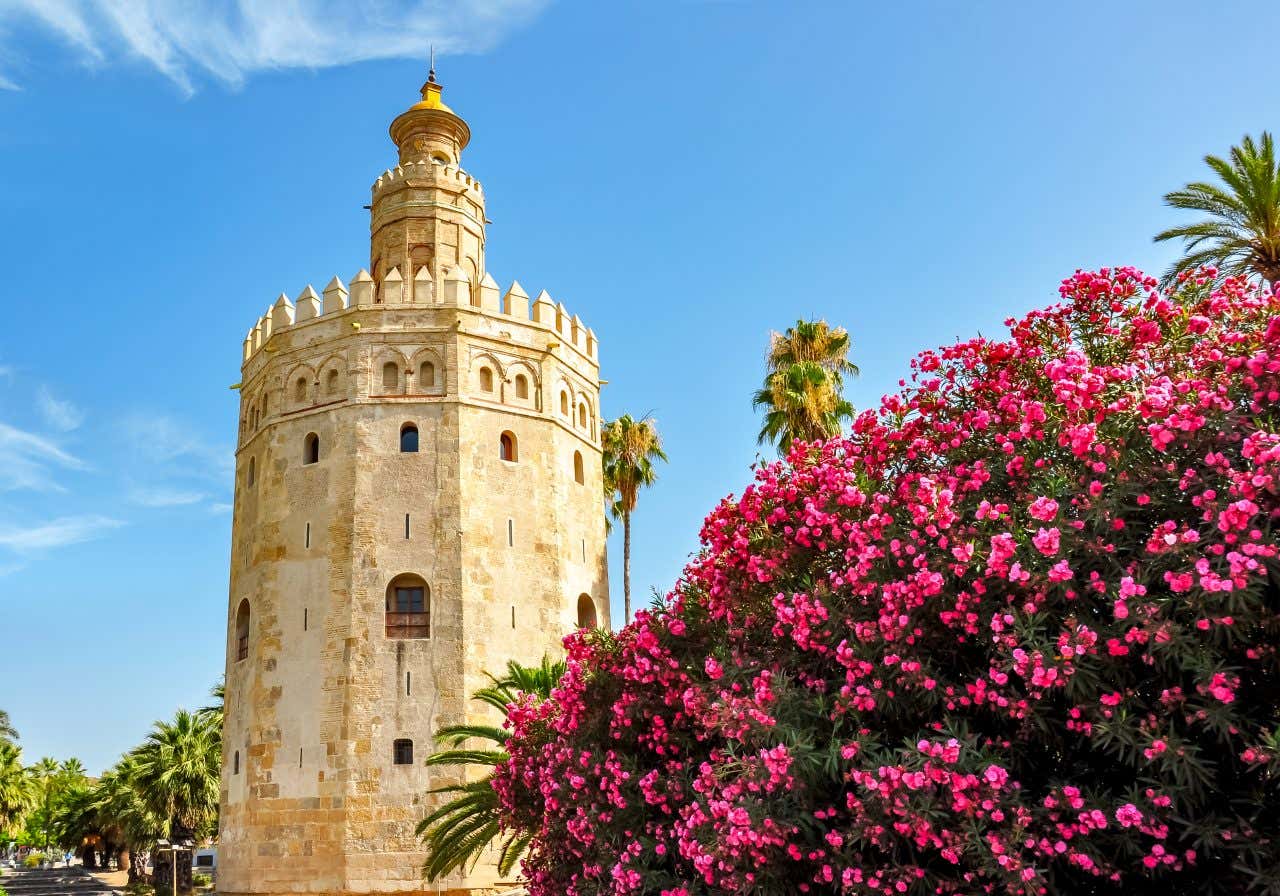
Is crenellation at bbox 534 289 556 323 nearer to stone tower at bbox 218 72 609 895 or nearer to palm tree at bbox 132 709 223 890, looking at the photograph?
stone tower at bbox 218 72 609 895

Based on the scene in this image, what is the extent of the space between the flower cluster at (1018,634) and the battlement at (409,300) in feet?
50.9

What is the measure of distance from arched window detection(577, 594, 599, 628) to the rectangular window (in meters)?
3.67

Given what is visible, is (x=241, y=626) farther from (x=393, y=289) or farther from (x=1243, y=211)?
(x=1243, y=211)

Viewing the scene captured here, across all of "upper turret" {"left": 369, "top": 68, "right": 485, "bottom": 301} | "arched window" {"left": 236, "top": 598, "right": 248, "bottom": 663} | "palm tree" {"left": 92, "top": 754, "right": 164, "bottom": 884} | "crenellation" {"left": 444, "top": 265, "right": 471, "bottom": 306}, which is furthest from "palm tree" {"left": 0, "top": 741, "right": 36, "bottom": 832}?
"crenellation" {"left": 444, "top": 265, "right": 471, "bottom": 306}

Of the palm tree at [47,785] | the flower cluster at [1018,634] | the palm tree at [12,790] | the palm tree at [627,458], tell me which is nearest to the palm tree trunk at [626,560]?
the palm tree at [627,458]

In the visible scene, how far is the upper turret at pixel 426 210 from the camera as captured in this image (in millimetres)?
25859

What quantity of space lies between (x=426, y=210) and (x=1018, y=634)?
2199cm

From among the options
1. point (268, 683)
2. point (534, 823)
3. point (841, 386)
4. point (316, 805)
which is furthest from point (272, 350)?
point (534, 823)

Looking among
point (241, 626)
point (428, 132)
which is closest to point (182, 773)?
point (241, 626)

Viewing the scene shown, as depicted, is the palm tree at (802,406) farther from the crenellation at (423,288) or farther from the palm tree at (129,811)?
the palm tree at (129,811)

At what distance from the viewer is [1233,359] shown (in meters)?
6.32

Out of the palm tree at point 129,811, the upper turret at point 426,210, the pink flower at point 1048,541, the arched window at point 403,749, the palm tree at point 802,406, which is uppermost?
the upper turret at point 426,210

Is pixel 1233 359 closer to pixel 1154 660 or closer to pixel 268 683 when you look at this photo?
pixel 1154 660

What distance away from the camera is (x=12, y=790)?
51469mm
